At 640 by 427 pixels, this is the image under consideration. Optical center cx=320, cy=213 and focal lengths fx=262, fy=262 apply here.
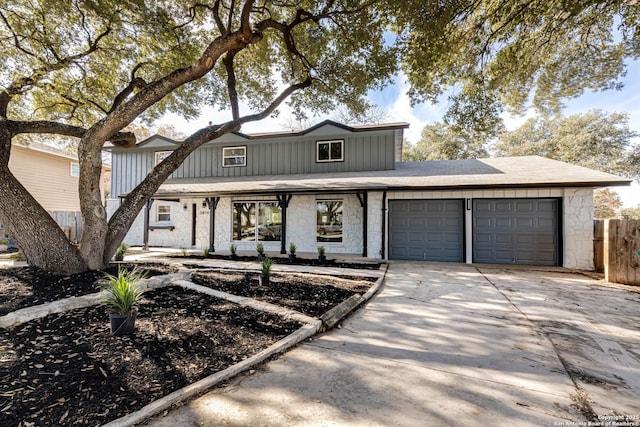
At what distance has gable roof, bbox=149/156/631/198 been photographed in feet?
25.0

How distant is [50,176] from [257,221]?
13.8 meters

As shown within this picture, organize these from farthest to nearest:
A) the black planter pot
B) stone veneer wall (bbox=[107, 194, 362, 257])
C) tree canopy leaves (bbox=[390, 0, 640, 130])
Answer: stone veneer wall (bbox=[107, 194, 362, 257])
tree canopy leaves (bbox=[390, 0, 640, 130])
the black planter pot

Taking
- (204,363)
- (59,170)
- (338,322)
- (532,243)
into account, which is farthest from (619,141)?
(59,170)

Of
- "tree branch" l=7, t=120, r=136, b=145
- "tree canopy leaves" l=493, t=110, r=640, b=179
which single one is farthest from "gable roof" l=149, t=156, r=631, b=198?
"tree canopy leaves" l=493, t=110, r=640, b=179

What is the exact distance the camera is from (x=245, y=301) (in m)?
4.28

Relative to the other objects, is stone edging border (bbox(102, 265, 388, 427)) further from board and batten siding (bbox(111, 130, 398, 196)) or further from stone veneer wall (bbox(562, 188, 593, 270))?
board and batten siding (bbox(111, 130, 398, 196))

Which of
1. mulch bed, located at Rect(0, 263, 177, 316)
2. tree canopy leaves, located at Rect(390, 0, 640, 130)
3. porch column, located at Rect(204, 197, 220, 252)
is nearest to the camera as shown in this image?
mulch bed, located at Rect(0, 263, 177, 316)

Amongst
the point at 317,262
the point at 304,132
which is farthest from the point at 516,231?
the point at 304,132

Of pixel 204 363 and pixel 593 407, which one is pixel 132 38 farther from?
pixel 593 407

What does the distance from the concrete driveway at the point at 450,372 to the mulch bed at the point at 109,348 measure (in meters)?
0.43

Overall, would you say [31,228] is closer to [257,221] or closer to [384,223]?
[257,221]

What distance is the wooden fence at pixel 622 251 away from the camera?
5766mm

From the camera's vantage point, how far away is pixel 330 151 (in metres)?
11.4

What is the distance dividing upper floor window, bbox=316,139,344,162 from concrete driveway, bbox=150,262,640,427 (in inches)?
309
